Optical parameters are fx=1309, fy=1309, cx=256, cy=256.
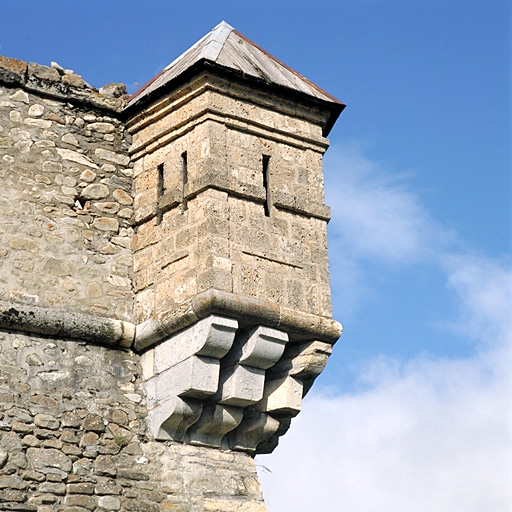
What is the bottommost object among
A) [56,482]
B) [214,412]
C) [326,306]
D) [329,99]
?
[56,482]

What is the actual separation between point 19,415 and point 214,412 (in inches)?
54.6

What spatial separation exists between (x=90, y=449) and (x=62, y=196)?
1985mm

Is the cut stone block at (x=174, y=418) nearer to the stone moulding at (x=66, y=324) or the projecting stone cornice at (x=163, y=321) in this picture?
the projecting stone cornice at (x=163, y=321)

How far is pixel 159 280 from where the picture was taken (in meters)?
9.55

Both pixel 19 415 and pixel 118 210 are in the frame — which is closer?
pixel 19 415

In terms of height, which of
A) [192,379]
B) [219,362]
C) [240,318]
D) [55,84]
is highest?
[55,84]

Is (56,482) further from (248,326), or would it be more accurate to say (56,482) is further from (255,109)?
(255,109)

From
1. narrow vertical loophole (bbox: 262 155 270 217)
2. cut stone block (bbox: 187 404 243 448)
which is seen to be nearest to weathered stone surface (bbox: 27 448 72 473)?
cut stone block (bbox: 187 404 243 448)

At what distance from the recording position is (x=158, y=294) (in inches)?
375

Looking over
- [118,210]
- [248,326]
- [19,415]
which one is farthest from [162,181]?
[19,415]

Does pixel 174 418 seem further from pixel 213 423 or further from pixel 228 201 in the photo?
pixel 228 201

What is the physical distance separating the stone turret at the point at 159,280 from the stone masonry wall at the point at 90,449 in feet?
0.04

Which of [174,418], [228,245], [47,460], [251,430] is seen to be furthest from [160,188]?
[47,460]

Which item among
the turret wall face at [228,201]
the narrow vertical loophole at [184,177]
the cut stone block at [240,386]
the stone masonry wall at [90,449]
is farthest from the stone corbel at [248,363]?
the narrow vertical loophole at [184,177]
